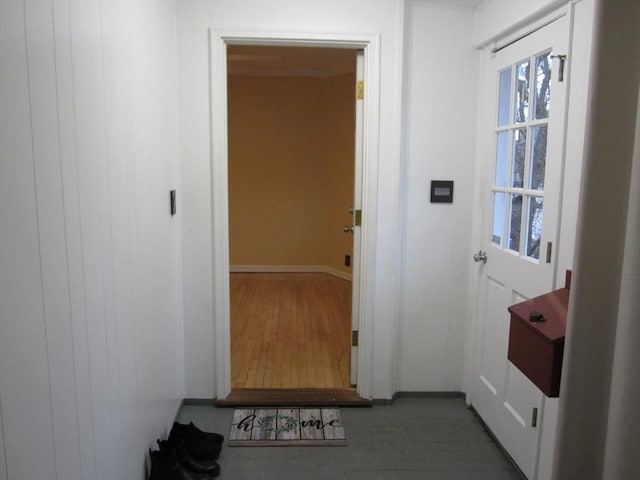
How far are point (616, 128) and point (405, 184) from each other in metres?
1.85

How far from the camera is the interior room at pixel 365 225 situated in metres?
0.98

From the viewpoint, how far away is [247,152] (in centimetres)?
602

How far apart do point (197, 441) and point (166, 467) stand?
0.37 metres

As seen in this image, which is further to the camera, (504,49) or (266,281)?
(266,281)

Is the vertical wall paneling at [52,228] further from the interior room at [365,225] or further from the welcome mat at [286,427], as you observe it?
the welcome mat at [286,427]

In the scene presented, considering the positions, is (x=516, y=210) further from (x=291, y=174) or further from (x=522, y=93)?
(x=291, y=174)

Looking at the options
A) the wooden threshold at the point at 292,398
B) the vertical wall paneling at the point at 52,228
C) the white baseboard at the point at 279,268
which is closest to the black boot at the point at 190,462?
the wooden threshold at the point at 292,398

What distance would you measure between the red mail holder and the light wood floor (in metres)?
1.79

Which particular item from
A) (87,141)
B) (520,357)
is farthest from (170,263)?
(520,357)

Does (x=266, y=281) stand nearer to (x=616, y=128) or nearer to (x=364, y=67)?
(x=364, y=67)

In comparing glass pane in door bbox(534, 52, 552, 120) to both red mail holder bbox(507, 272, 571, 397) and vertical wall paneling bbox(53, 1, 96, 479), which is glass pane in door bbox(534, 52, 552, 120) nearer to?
red mail holder bbox(507, 272, 571, 397)

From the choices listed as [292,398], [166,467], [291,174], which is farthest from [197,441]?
[291,174]

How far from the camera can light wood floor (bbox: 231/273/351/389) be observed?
3227mm

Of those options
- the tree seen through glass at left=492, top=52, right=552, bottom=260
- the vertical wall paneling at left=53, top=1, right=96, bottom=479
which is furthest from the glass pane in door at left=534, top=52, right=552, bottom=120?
the vertical wall paneling at left=53, top=1, right=96, bottom=479
